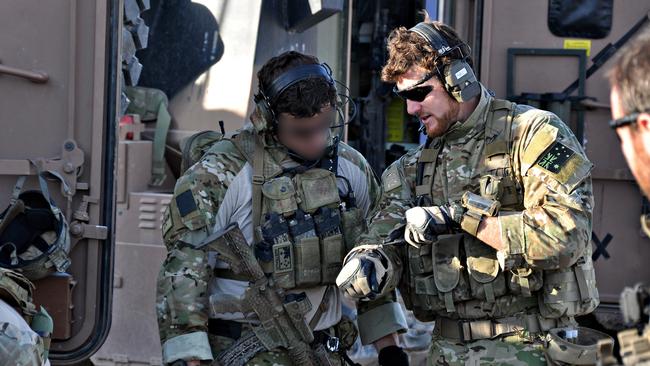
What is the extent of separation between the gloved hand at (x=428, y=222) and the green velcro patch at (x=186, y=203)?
2.42 feet

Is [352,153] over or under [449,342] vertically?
over

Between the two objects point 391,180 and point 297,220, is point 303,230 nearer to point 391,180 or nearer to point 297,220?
point 297,220

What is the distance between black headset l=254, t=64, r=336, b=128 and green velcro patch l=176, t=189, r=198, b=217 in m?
0.37

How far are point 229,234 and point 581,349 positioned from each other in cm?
118

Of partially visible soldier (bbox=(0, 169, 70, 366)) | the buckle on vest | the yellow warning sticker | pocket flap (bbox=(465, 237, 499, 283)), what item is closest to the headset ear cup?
the buckle on vest

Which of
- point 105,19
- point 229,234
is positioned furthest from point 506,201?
point 105,19

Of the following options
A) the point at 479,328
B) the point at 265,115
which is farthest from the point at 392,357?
the point at 265,115

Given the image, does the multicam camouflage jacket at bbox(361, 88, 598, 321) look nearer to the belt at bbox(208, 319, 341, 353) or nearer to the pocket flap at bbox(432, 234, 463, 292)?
the pocket flap at bbox(432, 234, 463, 292)

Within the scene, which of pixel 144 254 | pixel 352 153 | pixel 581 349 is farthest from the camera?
pixel 144 254

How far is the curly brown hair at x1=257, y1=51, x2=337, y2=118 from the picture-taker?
3.55m

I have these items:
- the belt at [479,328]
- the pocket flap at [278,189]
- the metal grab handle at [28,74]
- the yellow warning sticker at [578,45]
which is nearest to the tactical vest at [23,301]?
the pocket flap at [278,189]

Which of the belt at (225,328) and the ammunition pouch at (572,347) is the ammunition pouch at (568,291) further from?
the belt at (225,328)

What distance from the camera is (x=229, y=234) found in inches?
135

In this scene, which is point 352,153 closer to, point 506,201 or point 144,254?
point 506,201
